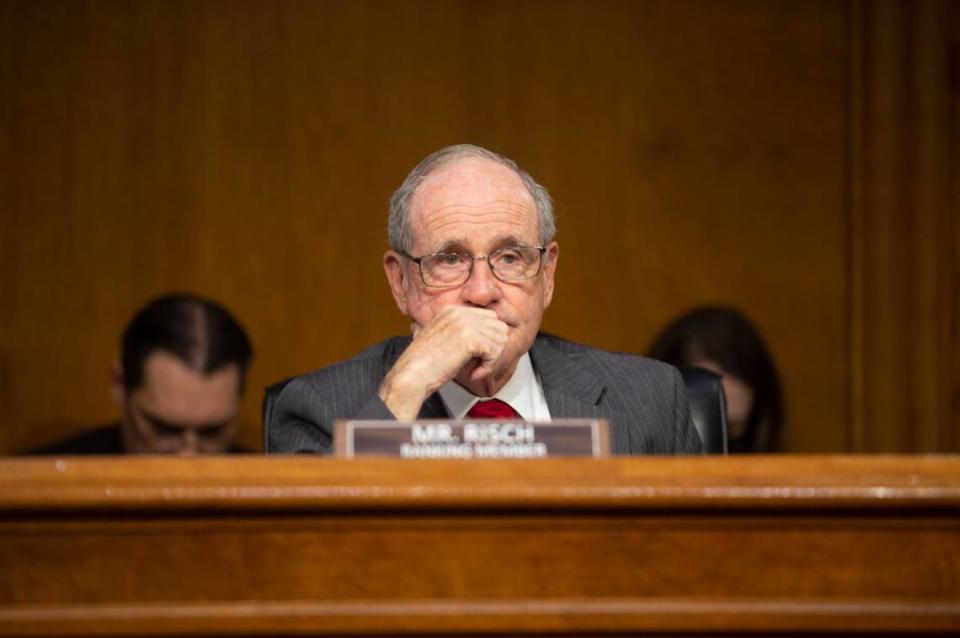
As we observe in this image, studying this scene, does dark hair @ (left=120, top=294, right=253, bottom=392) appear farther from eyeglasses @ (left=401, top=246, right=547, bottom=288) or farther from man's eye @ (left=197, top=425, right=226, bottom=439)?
eyeglasses @ (left=401, top=246, right=547, bottom=288)

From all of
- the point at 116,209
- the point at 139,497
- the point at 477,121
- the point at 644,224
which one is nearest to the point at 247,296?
the point at 116,209

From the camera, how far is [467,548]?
113 centimetres

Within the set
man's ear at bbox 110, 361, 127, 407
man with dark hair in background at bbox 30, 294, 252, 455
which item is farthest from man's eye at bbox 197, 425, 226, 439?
man's ear at bbox 110, 361, 127, 407

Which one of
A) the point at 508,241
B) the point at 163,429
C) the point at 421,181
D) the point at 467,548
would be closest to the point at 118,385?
the point at 163,429

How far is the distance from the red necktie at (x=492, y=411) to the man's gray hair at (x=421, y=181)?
0.82 ft

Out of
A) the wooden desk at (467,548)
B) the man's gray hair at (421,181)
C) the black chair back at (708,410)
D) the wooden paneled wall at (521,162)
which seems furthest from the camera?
the wooden paneled wall at (521,162)

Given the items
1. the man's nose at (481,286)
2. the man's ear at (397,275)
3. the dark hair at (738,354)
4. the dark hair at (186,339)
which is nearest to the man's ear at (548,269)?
the man's nose at (481,286)

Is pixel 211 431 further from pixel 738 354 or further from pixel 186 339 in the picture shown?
pixel 738 354

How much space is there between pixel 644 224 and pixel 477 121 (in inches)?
20.0

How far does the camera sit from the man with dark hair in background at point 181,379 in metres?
2.87

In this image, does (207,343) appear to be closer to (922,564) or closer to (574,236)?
(574,236)

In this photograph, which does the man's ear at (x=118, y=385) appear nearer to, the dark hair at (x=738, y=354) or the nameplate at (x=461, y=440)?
the dark hair at (x=738, y=354)

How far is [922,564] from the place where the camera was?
3.73 feet

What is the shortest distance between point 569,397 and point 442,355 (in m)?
0.29
